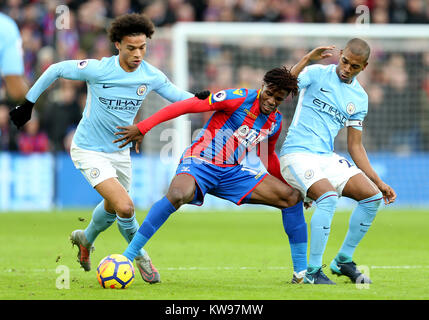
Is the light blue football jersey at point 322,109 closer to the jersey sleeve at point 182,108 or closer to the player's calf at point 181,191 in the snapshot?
the jersey sleeve at point 182,108

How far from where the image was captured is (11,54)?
5.87 meters

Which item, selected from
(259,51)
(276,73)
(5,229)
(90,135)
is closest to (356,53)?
(276,73)

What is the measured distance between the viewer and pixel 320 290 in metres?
6.53

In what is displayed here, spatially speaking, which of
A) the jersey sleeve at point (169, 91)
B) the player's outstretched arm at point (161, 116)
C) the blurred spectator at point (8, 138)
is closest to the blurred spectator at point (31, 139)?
the blurred spectator at point (8, 138)

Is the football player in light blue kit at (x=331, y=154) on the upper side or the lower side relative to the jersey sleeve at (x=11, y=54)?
lower

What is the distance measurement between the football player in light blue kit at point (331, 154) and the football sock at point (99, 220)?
1.71 m

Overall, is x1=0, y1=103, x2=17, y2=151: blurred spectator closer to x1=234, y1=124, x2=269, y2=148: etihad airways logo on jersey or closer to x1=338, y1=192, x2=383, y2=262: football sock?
x1=234, y1=124, x2=269, y2=148: etihad airways logo on jersey

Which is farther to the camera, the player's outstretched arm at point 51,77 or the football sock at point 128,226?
the football sock at point 128,226

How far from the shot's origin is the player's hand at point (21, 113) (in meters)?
7.09

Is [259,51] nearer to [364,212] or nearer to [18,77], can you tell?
[364,212]

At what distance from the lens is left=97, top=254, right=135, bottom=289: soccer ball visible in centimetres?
654

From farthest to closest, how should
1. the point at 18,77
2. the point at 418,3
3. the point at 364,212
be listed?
the point at 418,3 < the point at 364,212 < the point at 18,77

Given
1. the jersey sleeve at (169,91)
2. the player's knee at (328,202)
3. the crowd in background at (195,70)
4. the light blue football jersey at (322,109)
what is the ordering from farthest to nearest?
the crowd in background at (195,70), the jersey sleeve at (169,91), the light blue football jersey at (322,109), the player's knee at (328,202)

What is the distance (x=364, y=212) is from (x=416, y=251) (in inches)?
113
